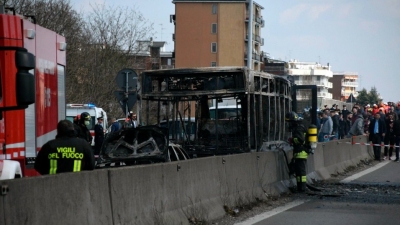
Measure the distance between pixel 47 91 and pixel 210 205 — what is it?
3075 millimetres

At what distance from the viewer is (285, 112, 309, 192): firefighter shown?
1818 cm

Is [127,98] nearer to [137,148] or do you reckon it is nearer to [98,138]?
[98,138]

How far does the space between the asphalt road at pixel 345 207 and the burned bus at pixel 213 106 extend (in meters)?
2.13

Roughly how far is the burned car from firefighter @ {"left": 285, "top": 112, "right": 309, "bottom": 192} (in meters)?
3.33

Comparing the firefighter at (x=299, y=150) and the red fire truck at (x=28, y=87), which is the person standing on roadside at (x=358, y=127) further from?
the red fire truck at (x=28, y=87)

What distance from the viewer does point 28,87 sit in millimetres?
8516

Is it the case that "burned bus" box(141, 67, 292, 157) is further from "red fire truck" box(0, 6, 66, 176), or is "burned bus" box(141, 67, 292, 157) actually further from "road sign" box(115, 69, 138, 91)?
"red fire truck" box(0, 6, 66, 176)

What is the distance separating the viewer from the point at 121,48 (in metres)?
60.9

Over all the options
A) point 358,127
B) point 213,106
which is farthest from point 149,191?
point 358,127

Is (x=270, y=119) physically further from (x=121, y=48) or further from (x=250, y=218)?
(x=121, y=48)

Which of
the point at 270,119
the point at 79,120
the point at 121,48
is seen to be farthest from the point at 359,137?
the point at 121,48

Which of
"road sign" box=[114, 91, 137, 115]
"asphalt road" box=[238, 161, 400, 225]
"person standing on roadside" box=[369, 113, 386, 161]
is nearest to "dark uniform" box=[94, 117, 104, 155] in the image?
"road sign" box=[114, 91, 137, 115]

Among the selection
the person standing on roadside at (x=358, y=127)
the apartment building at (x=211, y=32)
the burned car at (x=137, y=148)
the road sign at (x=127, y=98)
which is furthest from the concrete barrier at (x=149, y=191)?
the apartment building at (x=211, y=32)

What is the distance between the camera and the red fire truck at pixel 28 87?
28.1 feet
